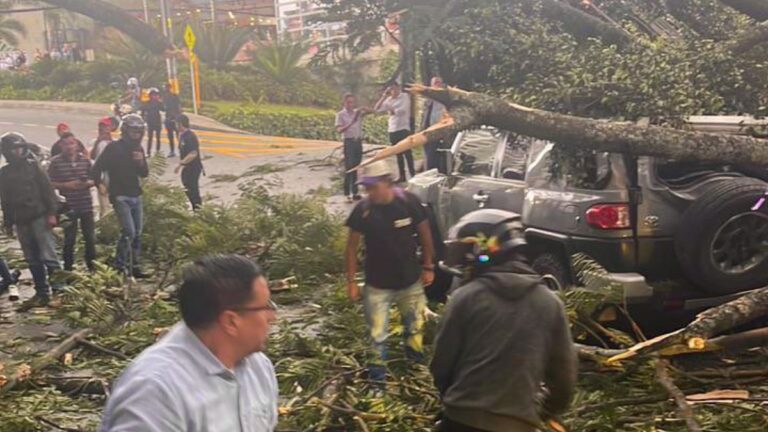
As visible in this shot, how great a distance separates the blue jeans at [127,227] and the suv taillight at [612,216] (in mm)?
5095

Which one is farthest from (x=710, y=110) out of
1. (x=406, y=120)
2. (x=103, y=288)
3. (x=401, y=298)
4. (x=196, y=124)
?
(x=196, y=124)

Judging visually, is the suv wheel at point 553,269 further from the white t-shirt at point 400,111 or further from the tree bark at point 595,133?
the white t-shirt at point 400,111

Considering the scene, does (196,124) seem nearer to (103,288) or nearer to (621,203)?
(103,288)

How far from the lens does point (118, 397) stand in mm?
2096

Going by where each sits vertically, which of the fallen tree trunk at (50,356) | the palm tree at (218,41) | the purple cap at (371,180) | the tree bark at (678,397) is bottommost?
the fallen tree trunk at (50,356)

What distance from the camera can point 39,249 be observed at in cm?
884

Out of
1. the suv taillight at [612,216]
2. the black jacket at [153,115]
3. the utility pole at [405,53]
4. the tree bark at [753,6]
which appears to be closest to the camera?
the suv taillight at [612,216]

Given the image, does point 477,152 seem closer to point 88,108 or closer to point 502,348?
point 502,348

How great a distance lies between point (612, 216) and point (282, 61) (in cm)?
2693

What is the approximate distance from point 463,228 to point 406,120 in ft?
33.1

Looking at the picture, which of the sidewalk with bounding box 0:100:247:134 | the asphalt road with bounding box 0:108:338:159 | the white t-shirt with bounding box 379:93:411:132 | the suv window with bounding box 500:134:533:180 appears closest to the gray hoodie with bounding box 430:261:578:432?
the suv window with bounding box 500:134:533:180

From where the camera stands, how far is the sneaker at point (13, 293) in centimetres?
936

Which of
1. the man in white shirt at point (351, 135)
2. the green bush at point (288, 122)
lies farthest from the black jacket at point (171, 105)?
the man in white shirt at point (351, 135)

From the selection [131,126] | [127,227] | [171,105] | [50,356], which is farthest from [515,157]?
[171,105]
